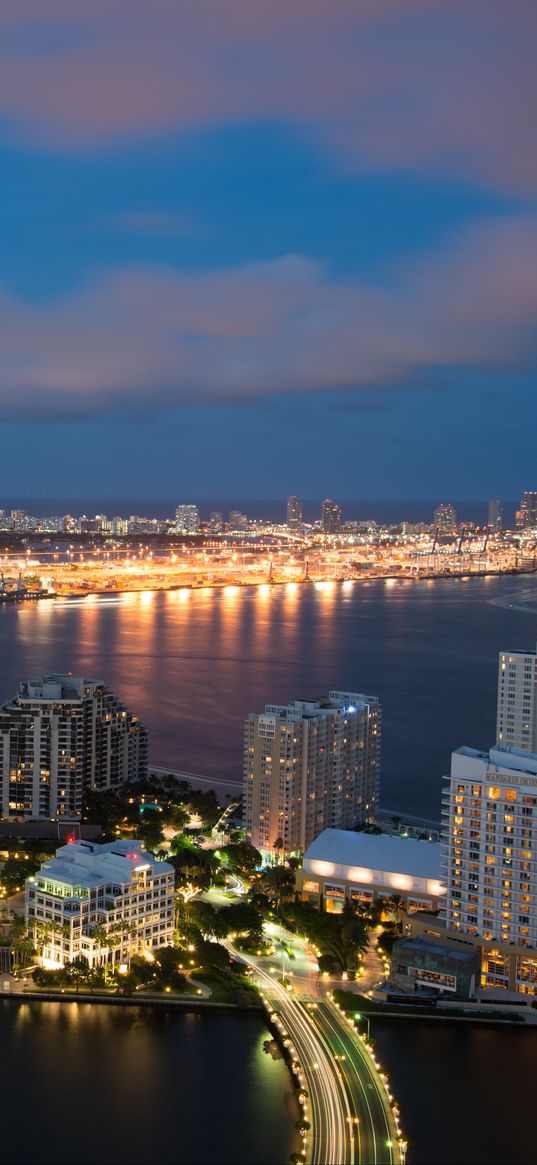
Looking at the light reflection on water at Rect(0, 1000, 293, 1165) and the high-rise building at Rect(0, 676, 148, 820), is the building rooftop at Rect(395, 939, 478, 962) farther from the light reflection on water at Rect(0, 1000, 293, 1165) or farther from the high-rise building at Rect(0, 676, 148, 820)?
the high-rise building at Rect(0, 676, 148, 820)

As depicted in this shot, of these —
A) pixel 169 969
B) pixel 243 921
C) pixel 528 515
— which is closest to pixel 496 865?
pixel 243 921

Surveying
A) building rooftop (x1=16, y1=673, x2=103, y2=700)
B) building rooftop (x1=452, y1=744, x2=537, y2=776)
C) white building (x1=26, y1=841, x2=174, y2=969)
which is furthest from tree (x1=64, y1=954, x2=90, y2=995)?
building rooftop (x1=16, y1=673, x2=103, y2=700)

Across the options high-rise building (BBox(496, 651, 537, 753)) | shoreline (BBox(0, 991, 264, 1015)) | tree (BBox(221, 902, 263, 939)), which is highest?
high-rise building (BBox(496, 651, 537, 753))

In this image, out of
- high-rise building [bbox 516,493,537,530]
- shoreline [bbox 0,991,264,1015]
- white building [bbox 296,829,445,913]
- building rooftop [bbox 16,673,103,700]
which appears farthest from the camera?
high-rise building [bbox 516,493,537,530]

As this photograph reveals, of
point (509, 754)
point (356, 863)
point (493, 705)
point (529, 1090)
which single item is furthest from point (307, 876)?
point (493, 705)

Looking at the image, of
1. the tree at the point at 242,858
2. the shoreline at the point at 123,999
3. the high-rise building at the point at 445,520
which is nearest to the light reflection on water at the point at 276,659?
the tree at the point at 242,858
